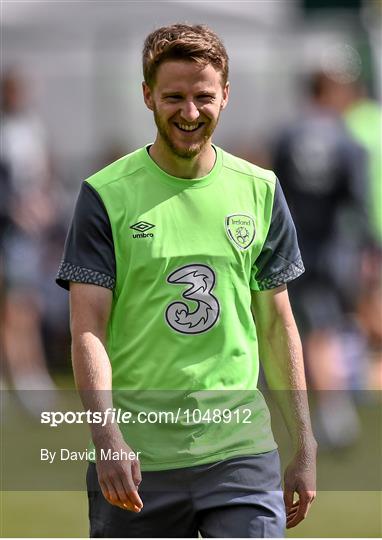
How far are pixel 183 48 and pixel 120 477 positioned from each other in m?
1.16

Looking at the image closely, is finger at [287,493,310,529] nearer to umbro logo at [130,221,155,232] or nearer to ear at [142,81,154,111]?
umbro logo at [130,221,155,232]

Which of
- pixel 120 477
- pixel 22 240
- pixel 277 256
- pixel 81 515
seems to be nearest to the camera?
pixel 120 477

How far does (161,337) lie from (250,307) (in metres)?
0.30

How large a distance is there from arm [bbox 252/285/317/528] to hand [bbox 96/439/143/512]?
1.61 ft

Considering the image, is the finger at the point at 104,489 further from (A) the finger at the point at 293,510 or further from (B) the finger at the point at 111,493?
(A) the finger at the point at 293,510

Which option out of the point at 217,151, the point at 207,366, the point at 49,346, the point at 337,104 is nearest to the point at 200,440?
the point at 207,366

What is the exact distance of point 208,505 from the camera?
3664 millimetres

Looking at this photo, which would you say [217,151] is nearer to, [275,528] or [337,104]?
[275,528]

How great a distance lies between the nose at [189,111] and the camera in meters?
3.62

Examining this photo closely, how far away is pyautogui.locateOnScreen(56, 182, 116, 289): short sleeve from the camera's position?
11.9 ft

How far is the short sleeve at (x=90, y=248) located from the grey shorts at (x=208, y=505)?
0.57 metres

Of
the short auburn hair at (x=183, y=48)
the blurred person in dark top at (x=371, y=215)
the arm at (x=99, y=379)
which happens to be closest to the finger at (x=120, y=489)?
the arm at (x=99, y=379)

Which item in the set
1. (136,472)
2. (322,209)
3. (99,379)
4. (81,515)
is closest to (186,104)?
(99,379)

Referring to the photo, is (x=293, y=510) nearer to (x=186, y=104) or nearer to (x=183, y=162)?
(x=183, y=162)
